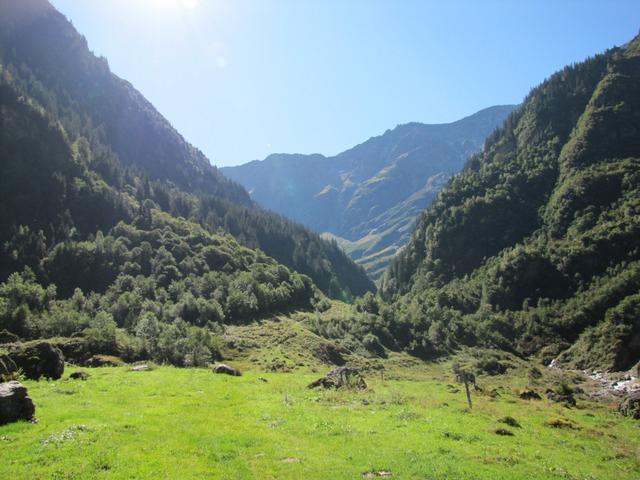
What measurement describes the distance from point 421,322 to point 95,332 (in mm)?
98892

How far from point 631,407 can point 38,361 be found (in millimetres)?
62572

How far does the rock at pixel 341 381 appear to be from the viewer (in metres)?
50.8

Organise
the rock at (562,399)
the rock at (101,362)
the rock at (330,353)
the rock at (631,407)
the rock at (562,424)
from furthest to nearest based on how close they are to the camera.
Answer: the rock at (330,353) → the rock at (101,362) → the rock at (562,399) → the rock at (631,407) → the rock at (562,424)

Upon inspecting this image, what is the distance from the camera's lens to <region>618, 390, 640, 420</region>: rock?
49.2 m

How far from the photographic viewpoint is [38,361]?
43.5m

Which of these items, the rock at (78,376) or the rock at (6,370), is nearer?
the rock at (6,370)

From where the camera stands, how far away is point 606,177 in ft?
558

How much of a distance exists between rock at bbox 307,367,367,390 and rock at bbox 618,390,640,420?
29.0m

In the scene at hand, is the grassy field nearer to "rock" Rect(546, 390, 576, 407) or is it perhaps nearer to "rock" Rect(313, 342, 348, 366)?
"rock" Rect(546, 390, 576, 407)

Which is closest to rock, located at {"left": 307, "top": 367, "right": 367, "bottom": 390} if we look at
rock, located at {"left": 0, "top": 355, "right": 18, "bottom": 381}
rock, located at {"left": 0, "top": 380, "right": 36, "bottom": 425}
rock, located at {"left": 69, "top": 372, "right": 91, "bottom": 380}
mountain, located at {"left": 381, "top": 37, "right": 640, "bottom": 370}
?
rock, located at {"left": 69, "top": 372, "right": 91, "bottom": 380}

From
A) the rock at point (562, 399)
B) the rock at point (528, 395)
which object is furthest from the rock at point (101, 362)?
the rock at point (562, 399)

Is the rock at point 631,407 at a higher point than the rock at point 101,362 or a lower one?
lower

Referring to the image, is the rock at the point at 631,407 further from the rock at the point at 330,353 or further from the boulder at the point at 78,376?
the rock at the point at 330,353

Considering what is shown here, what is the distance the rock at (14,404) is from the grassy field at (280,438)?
1.03 metres
